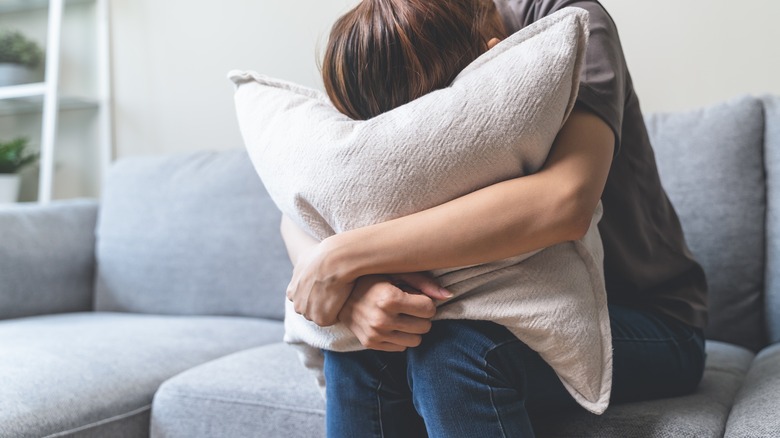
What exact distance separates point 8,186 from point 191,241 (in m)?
0.90

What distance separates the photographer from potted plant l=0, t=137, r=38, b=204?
2301 millimetres

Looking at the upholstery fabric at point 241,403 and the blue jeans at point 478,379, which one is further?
the upholstery fabric at point 241,403

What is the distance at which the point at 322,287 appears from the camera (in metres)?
0.87

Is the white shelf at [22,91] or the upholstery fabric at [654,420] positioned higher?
the white shelf at [22,91]

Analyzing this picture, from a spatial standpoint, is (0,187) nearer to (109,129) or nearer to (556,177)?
(109,129)

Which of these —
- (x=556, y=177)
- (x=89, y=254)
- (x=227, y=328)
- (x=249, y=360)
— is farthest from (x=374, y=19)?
(x=89, y=254)

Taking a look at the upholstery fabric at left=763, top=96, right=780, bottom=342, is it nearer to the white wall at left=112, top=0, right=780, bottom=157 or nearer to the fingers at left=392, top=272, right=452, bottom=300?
the white wall at left=112, top=0, right=780, bottom=157

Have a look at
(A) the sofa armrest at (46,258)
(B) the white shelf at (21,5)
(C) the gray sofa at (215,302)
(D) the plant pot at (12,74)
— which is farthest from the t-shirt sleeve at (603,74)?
(B) the white shelf at (21,5)

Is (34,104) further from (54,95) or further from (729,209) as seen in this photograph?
(729,209)

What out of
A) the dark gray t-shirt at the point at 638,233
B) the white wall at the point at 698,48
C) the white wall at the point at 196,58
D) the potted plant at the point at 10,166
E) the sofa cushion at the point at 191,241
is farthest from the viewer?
the potted plant at the point at 10,166

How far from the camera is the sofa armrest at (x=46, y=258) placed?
179 centimetres

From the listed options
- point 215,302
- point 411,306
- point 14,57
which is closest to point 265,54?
point 215,302

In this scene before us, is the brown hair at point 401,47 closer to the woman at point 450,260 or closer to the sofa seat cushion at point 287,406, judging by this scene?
the woman at point 450,260

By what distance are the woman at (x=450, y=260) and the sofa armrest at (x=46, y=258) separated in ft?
3.56
